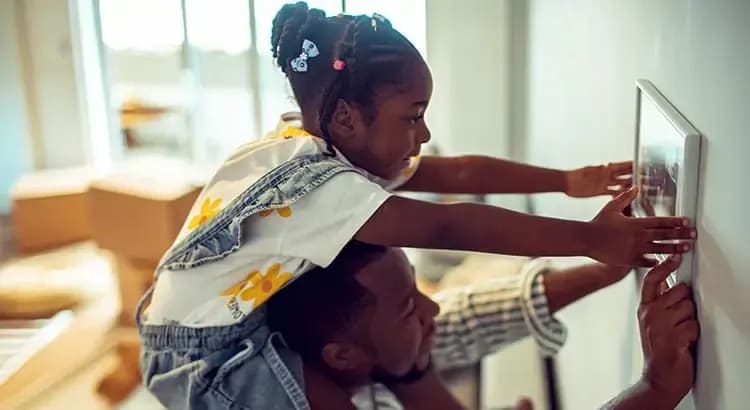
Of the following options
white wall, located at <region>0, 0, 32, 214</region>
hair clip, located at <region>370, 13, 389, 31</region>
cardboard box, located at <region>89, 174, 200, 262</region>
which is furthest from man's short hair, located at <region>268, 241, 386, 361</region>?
white wall, located at <region>0, 0, 32, 214</region>

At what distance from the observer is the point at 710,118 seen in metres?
0.59

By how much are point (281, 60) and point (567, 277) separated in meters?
0.45

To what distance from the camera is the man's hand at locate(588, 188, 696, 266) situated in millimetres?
679

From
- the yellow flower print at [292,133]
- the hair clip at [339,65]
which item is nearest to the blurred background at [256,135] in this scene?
the yellow flower print at [292,133]

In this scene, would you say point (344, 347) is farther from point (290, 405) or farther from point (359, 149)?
point (359, 149)

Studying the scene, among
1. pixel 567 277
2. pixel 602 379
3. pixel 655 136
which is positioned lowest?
pixel 602 379

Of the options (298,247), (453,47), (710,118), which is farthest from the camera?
(453,47)

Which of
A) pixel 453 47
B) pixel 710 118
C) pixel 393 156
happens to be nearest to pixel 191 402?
pixel 393 156

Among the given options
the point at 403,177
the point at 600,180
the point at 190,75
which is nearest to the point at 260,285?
the point at 403,177

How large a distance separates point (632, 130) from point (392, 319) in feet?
1.06

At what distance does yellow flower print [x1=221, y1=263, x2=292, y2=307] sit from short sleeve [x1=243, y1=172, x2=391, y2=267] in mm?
31

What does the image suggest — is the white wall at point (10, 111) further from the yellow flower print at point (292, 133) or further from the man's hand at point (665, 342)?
the man's hand at point (665, 342)

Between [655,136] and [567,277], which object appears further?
[567,277]

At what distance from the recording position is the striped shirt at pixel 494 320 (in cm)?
122
